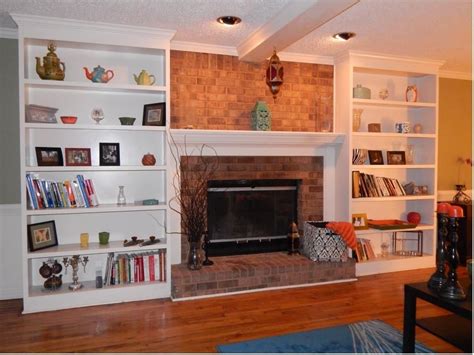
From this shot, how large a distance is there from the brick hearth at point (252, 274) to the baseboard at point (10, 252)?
1351 mm

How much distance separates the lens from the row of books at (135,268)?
3.41 metres

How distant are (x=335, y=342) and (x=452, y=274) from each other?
2.91ft

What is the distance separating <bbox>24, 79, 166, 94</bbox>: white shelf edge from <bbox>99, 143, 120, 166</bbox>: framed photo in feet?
1.65

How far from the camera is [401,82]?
463 cm

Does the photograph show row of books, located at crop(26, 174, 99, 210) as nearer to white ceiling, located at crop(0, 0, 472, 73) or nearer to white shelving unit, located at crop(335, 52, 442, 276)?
white ceiling, located at crop(0, 0, 472, 73)

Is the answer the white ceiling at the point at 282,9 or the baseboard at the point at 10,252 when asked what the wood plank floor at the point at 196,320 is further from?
the white ceiling at the point at 282,9

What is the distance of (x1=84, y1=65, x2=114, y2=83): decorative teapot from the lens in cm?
332

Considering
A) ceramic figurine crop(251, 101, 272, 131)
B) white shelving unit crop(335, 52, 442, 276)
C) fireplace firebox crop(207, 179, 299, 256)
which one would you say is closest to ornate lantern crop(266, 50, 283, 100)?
ceramic figurine crop(251, 101, 272, 131)

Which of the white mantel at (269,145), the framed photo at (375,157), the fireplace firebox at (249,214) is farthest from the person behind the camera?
the framed photo at (375,157)

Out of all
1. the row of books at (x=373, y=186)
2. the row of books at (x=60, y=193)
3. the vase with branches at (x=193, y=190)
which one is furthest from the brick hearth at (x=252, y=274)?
the row of books at (x=60, y=193)

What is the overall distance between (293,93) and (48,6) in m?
2.42

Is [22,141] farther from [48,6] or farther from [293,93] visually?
[293,93]

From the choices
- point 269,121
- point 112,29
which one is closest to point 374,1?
point 269,121

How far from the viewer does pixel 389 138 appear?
459cm
